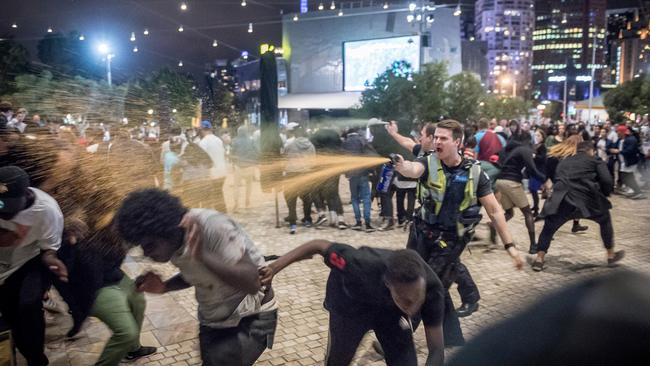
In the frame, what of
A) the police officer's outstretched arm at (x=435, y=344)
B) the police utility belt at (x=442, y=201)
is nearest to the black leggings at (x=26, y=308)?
the police officer's outstretched arm at (x=435, y=344)

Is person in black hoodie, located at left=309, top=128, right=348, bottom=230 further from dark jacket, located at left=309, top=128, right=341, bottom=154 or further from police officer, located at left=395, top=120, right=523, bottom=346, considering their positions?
police officer, located at left=395, top=120, right=523, bottom=346

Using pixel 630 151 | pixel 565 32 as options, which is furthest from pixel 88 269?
pixel 565 32

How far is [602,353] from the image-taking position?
1001mm

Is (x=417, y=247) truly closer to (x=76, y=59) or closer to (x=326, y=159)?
(x=326, y=159)

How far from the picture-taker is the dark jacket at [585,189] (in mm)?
6812

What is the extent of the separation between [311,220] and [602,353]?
929 centimetres

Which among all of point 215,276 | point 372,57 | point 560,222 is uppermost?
point 372,57

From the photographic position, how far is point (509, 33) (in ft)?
553

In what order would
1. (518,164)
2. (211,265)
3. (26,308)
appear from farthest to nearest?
1. (518,164)
2. (26,308)
3. (211,265)

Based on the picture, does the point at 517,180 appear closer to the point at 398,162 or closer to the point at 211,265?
the point at 398,162

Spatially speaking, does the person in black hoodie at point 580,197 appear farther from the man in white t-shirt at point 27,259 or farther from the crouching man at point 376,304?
the man in white t-shirt at point 27,259

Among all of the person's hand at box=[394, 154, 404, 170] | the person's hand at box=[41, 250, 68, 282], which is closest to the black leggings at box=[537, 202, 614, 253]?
the person's hand at box=[394, 154, 404, 170]

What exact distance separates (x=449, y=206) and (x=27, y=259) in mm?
3335

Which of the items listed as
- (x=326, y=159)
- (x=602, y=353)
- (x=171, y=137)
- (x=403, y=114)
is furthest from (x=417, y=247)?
(x=403, y=114)
